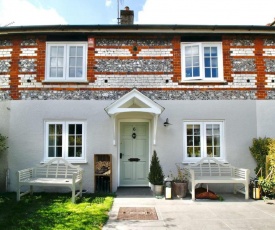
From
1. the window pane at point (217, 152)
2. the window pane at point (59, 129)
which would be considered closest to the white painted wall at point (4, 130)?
the window pane at point (59, 129)

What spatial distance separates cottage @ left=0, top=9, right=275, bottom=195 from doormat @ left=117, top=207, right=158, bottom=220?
2.21 m

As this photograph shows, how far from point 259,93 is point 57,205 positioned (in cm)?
769

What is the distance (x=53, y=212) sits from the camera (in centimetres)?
643

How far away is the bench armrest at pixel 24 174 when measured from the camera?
7.76 m

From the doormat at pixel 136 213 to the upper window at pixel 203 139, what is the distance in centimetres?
301

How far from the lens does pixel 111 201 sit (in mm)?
7469

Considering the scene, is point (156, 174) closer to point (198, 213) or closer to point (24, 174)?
point (198, 213)

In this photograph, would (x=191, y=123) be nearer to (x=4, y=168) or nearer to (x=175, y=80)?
(x=175, y=80)

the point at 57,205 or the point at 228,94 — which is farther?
the point at 228,94

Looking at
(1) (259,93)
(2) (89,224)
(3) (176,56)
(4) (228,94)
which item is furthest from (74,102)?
(1) (259,93)

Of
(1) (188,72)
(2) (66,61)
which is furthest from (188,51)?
(2) (66,61)

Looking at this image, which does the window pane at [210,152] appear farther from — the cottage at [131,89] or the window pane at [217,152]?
the window pane at [217,152]

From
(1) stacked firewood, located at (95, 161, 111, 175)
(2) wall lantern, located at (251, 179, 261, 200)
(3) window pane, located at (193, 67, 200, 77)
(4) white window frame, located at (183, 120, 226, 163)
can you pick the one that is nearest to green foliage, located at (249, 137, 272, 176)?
(2) wall lantern, located at (251, 179, 261, 200)

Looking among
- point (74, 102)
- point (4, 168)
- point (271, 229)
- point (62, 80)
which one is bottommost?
point (271, 229)
